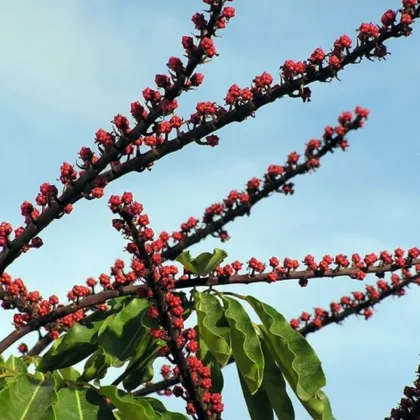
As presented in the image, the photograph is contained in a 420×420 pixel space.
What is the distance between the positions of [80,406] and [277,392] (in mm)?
988

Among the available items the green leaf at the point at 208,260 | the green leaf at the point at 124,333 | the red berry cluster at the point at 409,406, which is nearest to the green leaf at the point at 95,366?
the green leaf at the point at 124,333

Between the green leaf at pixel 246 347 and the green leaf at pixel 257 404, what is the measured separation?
0.27 meters

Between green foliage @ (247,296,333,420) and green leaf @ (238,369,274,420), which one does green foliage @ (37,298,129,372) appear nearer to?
green leaf @ (238,369,274,420)

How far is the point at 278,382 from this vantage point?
4395 millimetres

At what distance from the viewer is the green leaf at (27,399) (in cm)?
378

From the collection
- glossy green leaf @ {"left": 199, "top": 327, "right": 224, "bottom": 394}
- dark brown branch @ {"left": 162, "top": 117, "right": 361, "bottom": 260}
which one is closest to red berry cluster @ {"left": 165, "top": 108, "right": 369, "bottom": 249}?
dark brown branch @ {"left": 162, "top": 117, "right": 361, "bottom": 260}

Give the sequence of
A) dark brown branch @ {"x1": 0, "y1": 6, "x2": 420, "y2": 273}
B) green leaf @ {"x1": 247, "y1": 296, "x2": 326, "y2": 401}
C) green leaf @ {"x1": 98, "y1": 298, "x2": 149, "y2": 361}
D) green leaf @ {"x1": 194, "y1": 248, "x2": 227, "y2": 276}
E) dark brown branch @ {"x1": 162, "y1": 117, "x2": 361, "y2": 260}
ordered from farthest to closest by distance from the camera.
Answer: dark brown branch @ {"x1": 162, "y1": 117, "x2": 361, "y2": 260} < green leaf @ {"x1": 194, "y1": 248, "x2": 227, "y2": 276} < green leaf @ {"x1": 98, "y1": 298, "x2": 149, "y2": 361} < green leaf @ {"x1": 247, "y1": 296, "x2": 326, "y2": 401} < dark brown branch @ {"x1": 0, "y1": 6, "x2": 420, "y2": 273}

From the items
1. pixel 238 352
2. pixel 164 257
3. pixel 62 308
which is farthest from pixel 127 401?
pixel 164 257

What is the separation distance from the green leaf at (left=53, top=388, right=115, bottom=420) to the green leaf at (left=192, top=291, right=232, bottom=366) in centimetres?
56

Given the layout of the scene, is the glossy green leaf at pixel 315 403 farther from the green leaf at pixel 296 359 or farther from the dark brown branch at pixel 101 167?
the dark brown branch at pixel 101 167

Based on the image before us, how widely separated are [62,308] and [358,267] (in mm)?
1596

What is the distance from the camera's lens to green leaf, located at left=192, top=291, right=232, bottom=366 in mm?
4234

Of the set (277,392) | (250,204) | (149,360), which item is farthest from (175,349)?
(250,204)

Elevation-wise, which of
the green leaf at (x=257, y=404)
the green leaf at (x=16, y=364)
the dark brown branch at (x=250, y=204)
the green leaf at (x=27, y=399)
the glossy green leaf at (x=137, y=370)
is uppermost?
the dark brown branch at (x=250, y=204)
